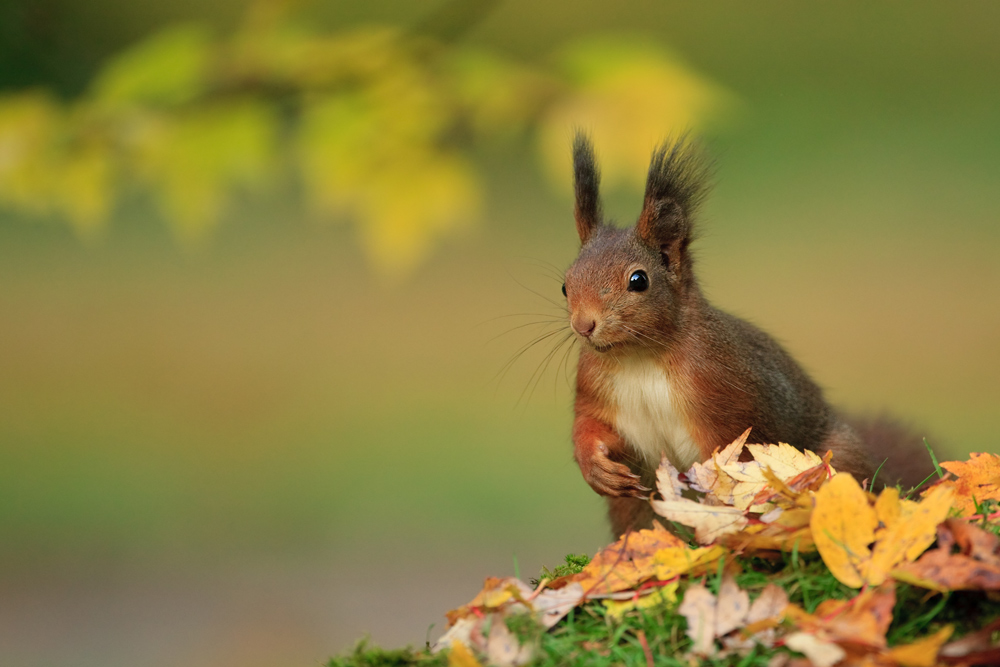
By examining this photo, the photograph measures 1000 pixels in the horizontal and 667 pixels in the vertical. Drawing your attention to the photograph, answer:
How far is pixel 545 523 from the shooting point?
9.68 ft

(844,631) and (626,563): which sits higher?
(626,563)

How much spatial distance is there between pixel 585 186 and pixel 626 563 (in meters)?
0.79

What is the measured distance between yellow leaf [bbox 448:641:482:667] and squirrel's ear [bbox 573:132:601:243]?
0.89m

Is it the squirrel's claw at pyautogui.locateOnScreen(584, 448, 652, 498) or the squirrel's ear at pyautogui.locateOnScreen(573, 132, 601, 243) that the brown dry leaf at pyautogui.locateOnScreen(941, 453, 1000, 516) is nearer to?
the squirrel's claw at pyautogui.locateOnScreen(584, 448, 652, 498)

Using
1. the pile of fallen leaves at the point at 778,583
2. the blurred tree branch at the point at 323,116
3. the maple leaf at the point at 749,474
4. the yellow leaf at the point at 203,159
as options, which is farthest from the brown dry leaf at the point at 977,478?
the yellow leaf at the point at 203,159

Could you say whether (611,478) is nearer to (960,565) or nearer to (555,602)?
(555,602)

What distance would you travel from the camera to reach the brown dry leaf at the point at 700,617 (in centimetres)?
94

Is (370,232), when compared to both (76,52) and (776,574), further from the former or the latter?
(776,574)

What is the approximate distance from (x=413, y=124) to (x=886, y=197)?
149 centimetres

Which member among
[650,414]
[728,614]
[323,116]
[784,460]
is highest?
[323,116]

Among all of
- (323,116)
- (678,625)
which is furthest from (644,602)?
(323,116)

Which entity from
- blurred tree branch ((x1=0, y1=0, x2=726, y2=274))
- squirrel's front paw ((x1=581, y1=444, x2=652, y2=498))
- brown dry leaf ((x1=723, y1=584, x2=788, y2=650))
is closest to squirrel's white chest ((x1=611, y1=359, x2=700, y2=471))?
squirrel's front paw ((x1=581, y1=444, x2=652, y2=498))

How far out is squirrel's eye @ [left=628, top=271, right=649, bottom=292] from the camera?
4.96 ft

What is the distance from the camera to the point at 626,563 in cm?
111
